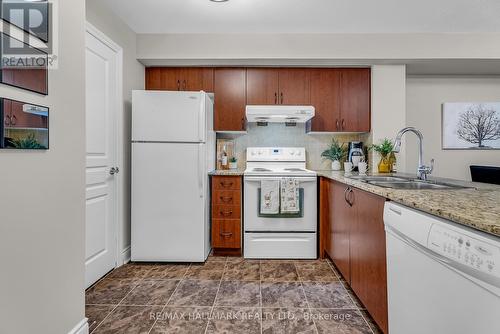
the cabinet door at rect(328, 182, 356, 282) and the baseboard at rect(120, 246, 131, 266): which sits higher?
the cabinet door at rect(328, 182, 356, 282)

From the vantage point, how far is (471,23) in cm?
274

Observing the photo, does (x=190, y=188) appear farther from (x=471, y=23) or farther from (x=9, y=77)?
(x=471, y=23)

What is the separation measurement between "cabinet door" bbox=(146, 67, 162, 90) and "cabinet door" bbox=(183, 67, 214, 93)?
0.27m

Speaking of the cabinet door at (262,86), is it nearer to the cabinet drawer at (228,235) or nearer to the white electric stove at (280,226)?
the white electric stove at (280,226)

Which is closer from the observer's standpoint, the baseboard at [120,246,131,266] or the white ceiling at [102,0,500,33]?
the white ceiling at [102,0,500,33]

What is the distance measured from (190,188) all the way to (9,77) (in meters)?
1.72

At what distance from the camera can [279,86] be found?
128 inches

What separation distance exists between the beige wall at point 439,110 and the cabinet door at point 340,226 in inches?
70.6

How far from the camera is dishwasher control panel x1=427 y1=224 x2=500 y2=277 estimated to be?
0.71 metres

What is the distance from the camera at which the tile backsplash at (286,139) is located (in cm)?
355

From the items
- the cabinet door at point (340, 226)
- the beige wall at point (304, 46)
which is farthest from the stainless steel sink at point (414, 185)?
the beige wall at point (304, 46)

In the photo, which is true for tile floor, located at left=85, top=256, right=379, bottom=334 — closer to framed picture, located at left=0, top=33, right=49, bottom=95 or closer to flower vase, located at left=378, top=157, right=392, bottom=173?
flower vase, located at left=378, top=157, right=392, bottom=173

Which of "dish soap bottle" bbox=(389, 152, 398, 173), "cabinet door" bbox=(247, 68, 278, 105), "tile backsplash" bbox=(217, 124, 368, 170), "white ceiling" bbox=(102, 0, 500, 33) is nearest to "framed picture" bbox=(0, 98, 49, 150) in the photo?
"white ceiling" bbox=(102, 0, 500, 33)

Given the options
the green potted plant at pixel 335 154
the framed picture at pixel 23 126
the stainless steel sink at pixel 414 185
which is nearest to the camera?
the framed picture at pixel 23 126
